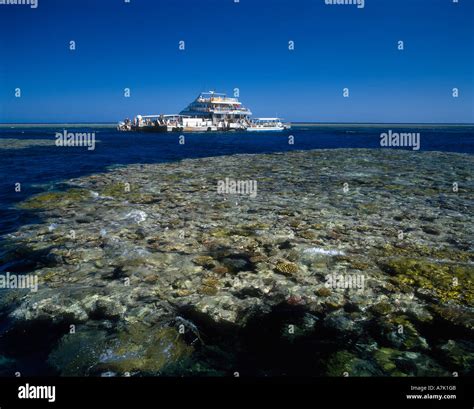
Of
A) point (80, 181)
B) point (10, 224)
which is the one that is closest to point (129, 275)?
point (10, 224)

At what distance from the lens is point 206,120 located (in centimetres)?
11788

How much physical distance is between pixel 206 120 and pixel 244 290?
11542cm

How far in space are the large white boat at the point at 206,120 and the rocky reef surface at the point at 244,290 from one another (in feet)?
A: 312

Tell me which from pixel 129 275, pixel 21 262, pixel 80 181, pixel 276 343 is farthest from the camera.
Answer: pixel 80 181

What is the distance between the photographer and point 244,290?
7.00 metres

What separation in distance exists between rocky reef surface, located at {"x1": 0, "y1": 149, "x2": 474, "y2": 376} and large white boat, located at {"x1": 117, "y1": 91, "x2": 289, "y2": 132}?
95.0m

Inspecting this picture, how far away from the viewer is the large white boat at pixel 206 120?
356 feet

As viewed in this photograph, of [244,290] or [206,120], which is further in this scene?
[206,120]

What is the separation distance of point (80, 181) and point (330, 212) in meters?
14.1

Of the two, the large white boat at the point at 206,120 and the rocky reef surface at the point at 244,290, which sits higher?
the large white boat at the point at 206,120

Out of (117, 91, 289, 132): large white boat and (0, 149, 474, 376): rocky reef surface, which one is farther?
(117, 91, 289, 132): large white boat

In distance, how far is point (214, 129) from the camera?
382ft

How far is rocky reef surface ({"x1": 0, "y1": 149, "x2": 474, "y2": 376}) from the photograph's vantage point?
17.0 ft

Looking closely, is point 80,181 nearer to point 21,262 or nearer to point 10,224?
point 10,224
